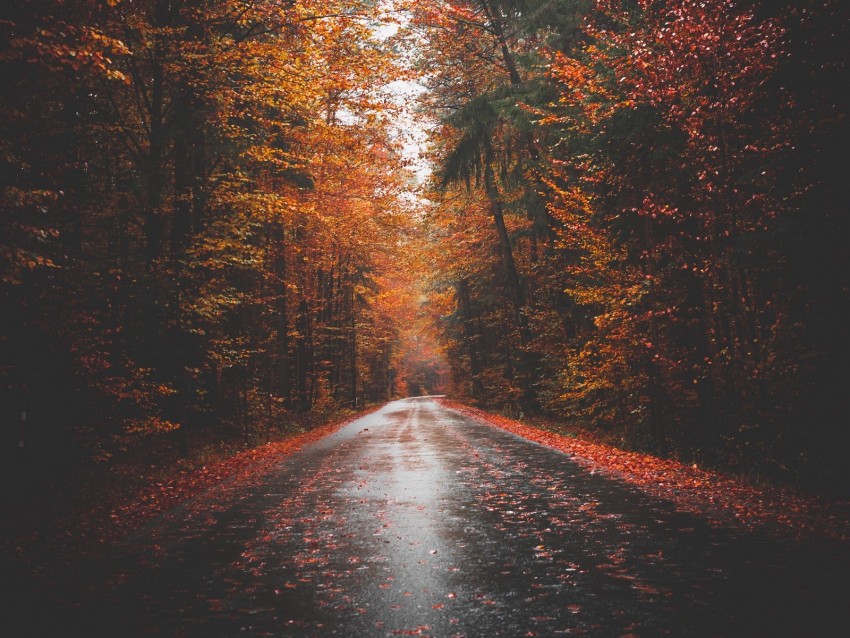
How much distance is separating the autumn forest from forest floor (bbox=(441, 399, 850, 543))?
713mm

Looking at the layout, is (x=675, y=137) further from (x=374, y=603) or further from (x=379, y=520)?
(x=374, y=603)

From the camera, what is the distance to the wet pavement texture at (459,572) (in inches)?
148

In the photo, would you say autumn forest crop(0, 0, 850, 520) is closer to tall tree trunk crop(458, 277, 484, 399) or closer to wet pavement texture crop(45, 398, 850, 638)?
wet pavement texture crop(45, 398, 850, 638)

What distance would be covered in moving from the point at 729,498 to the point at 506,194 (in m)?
15.7

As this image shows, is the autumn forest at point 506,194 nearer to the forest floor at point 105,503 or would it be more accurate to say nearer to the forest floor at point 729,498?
the forest floor at point 105,503

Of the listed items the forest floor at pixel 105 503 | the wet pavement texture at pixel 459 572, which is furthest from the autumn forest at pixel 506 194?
the wet pavement texture at pixel 459 572

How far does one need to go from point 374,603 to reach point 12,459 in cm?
747

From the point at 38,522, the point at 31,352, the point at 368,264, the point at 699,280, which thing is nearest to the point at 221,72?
the point at 31,352

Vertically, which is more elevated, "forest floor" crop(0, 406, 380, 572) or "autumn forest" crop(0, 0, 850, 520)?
"autumn forest" crop(0, 0, 850, 520)

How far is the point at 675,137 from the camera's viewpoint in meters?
9.69

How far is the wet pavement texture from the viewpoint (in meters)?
3.75

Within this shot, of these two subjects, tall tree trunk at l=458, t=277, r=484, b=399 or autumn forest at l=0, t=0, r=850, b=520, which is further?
tall tree trunk at l=458, t=277, r=484, b=399

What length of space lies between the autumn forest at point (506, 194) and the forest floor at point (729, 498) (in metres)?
0.71

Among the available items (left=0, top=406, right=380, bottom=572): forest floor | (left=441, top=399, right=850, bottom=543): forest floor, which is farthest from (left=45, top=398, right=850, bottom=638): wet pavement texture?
(left=0, top=406, right=380, bottom=572): forest floor
